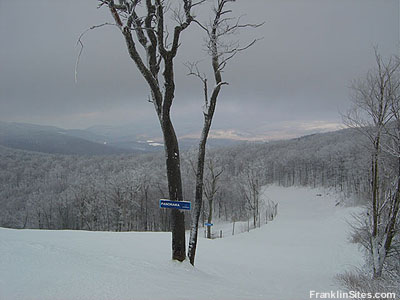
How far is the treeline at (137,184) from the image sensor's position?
2894 centimetres

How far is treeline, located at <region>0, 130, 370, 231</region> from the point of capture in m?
28.9

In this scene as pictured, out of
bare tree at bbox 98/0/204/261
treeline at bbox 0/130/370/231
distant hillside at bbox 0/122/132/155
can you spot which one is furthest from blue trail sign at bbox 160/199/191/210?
distant hillside at bbox 0/122/132/155

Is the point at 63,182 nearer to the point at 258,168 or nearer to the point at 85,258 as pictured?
the point at 258,168

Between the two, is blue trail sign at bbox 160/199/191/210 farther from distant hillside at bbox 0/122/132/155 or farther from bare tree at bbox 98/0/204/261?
distant hillside at bbox 0/122/132/155

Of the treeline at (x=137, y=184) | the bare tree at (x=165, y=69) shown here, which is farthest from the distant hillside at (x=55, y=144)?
the bare tree at (x=165, y=69)

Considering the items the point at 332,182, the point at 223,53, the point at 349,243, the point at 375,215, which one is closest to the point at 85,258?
the point at 223,53

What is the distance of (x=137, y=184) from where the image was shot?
1148 inches

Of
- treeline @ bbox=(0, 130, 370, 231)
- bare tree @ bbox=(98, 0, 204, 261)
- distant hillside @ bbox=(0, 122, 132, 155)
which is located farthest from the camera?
distant hillside @ bbox=(0, 122, 132, 155)

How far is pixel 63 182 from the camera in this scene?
179ft

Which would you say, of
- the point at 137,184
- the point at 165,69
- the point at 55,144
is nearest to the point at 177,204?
the point at 165,69

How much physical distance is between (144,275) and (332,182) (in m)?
68.2

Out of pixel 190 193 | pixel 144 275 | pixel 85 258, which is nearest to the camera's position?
pixel 144 275

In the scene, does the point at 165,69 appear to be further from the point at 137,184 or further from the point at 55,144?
the point at 55,144

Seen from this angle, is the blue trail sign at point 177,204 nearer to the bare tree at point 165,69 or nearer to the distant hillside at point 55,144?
the bare tree at point 165,69
